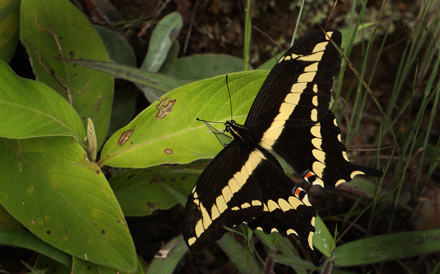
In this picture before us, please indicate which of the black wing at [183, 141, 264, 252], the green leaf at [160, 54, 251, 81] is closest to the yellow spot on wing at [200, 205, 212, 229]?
the black wing at [183, 141, 264, 252]

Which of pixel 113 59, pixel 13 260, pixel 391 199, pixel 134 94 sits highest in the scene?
pixel 113 59

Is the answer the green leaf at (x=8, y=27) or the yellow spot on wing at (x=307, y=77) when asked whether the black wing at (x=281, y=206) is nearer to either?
the yellow spot on wing at (x=307, y=77)

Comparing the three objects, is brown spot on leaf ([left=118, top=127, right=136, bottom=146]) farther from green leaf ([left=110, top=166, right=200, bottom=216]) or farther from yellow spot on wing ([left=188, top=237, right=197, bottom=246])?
yellow spot on wing ([left=188, top=237, right=197, bottom=246])

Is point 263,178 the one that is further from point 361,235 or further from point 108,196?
point 361,235

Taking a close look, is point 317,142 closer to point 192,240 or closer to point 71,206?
point 192,240

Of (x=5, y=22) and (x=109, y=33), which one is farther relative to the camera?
(x=109, y=33)

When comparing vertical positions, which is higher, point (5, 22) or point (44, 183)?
point (5, 22)

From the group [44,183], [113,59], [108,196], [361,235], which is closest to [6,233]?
[44,183]
